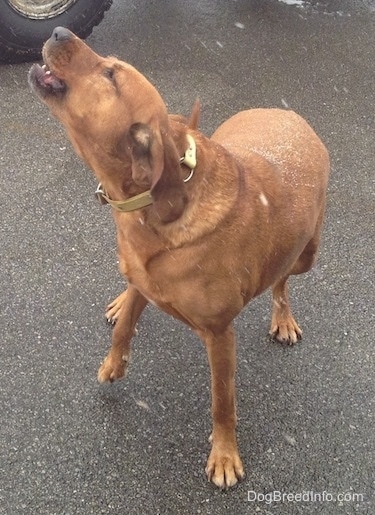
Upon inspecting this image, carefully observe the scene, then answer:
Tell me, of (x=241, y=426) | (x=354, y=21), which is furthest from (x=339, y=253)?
(x=354, y=21)

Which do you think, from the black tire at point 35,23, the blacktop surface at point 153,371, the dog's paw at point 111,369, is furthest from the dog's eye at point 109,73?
the black tire at point 35,23

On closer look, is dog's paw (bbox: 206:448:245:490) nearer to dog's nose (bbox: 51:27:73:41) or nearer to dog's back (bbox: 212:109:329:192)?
dog's back (bbox: 212:109:329:192)

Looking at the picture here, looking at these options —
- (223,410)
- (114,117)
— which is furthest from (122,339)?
(114,117)

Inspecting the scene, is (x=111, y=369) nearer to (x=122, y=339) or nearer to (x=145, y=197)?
(x=122, y=339)

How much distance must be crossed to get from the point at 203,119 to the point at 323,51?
5.09 feet

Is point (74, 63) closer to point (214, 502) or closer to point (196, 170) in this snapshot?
point (196, 170)

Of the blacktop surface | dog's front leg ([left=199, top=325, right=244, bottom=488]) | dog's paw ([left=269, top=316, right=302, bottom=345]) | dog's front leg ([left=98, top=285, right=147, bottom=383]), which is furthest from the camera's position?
dog's paw ([left=269, top=316, right=302, bottom=345])

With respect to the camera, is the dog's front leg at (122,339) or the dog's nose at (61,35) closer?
the dog's nose at (61,35)

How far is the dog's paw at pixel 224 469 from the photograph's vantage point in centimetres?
265

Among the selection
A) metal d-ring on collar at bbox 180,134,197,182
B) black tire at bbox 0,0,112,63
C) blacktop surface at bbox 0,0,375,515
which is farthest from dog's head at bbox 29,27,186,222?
black tire at bbox 0,0,112,63

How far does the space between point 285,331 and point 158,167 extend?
1.51 metres

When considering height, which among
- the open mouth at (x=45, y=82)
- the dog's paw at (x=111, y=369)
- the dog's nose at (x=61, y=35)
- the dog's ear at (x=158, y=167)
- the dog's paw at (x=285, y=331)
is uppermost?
the dog's nose at (x=61, y=35)

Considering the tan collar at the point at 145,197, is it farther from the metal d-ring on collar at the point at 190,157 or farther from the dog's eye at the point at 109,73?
the dog's eye at the point at 109,73

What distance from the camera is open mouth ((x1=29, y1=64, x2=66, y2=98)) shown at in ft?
7.07
